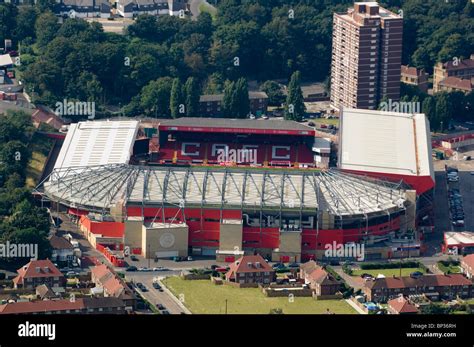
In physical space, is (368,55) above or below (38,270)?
above

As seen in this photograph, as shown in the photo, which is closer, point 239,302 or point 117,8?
point 239,302

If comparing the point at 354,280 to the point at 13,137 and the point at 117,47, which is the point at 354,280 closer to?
the point at 13,137

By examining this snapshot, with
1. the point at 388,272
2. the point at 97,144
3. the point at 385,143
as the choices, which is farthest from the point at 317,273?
the point at 97,144

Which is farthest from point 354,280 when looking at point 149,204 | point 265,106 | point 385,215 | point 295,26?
point 295,26

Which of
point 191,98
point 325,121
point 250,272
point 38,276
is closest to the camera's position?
point 38,276

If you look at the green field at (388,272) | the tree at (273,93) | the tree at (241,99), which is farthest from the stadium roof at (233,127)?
the green field at (388,272)

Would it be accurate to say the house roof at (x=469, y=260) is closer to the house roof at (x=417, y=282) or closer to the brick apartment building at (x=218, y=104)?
the house roof at (x=417, y=282)

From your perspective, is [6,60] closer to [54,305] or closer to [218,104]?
[218,104]
